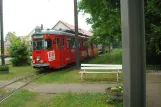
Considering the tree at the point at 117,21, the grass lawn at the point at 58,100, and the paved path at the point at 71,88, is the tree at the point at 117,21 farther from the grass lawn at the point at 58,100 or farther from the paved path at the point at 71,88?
the grass lawn at the point at 58,100

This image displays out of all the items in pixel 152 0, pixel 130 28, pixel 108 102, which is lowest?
pixel 108 102

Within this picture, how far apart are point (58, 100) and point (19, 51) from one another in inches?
663

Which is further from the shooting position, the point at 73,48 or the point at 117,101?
the point at 73,48

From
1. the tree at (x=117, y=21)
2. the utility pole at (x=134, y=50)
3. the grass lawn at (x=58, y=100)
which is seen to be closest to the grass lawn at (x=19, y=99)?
the grass lawn at (x=58, y=100)

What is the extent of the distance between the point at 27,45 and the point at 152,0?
51.6 feet

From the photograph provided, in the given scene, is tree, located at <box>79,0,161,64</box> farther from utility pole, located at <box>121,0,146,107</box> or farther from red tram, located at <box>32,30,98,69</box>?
utility pole, located at <box>121,0,146,107</box>

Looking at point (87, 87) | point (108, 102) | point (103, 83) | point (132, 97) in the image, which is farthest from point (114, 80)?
point (132, 97)

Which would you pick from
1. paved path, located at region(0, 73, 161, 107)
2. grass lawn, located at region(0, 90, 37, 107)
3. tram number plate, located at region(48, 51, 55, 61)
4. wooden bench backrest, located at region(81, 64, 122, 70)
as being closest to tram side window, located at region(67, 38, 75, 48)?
tram number plate, located at region(48, 51, 55, 61)

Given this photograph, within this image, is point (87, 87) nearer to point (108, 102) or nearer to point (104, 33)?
point (108, 102)

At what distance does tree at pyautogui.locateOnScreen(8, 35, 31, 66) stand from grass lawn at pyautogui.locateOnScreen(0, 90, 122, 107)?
14869mm

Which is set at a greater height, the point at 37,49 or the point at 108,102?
the point at 37,49

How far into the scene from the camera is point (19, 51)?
83.1ft

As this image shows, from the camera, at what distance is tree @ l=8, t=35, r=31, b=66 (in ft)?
82.4

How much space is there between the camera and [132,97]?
441cm
